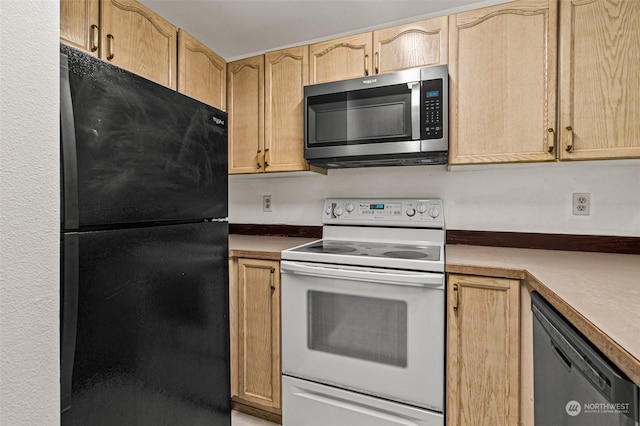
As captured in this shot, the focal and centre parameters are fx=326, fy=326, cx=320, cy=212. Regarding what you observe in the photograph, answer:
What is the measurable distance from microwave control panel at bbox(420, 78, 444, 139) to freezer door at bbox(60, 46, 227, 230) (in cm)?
104

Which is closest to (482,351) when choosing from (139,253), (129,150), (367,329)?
(367,329)

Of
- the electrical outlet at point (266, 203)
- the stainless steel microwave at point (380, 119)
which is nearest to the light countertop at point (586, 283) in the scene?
the stainless steel microwave at point (380, 119)

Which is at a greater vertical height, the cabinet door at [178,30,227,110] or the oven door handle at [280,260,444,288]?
the cabinet door at [178,30,227,110]

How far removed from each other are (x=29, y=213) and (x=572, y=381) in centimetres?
128

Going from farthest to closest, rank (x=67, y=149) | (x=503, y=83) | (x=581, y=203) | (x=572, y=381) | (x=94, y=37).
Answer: (x=581, y=203) → (x=503, y=83) → (x=94, y=37) → (x=572, y=381) → (x=67, y=149)

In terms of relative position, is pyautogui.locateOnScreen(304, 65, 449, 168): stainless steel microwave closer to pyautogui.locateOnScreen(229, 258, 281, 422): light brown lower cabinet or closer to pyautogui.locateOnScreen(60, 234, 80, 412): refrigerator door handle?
pyautogui.locateOnScreen(229, 258, 281, 422): light brown lower cabinet

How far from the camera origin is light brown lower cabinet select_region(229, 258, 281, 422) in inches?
68.9

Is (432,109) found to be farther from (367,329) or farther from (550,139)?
(367,329)

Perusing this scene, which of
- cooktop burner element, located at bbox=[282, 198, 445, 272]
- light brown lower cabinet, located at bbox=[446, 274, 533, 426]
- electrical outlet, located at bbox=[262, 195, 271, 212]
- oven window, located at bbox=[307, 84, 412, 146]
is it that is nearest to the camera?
light brown lower cabinet, located at bbox=[446, 274, 533, 426]

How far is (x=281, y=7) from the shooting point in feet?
6.25

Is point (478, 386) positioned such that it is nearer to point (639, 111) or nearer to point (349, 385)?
point (349, 385)

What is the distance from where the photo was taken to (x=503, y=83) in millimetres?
1581

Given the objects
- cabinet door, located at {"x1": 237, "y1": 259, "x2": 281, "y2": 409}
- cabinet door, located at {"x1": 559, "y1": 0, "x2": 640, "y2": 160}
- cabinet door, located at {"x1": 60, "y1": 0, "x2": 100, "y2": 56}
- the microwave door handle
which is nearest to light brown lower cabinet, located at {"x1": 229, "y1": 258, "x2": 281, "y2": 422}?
cabinet door, located at {"x1": 237, "y1": 259, "x2": 281, "y2": 409}

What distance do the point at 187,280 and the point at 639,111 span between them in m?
1.92
